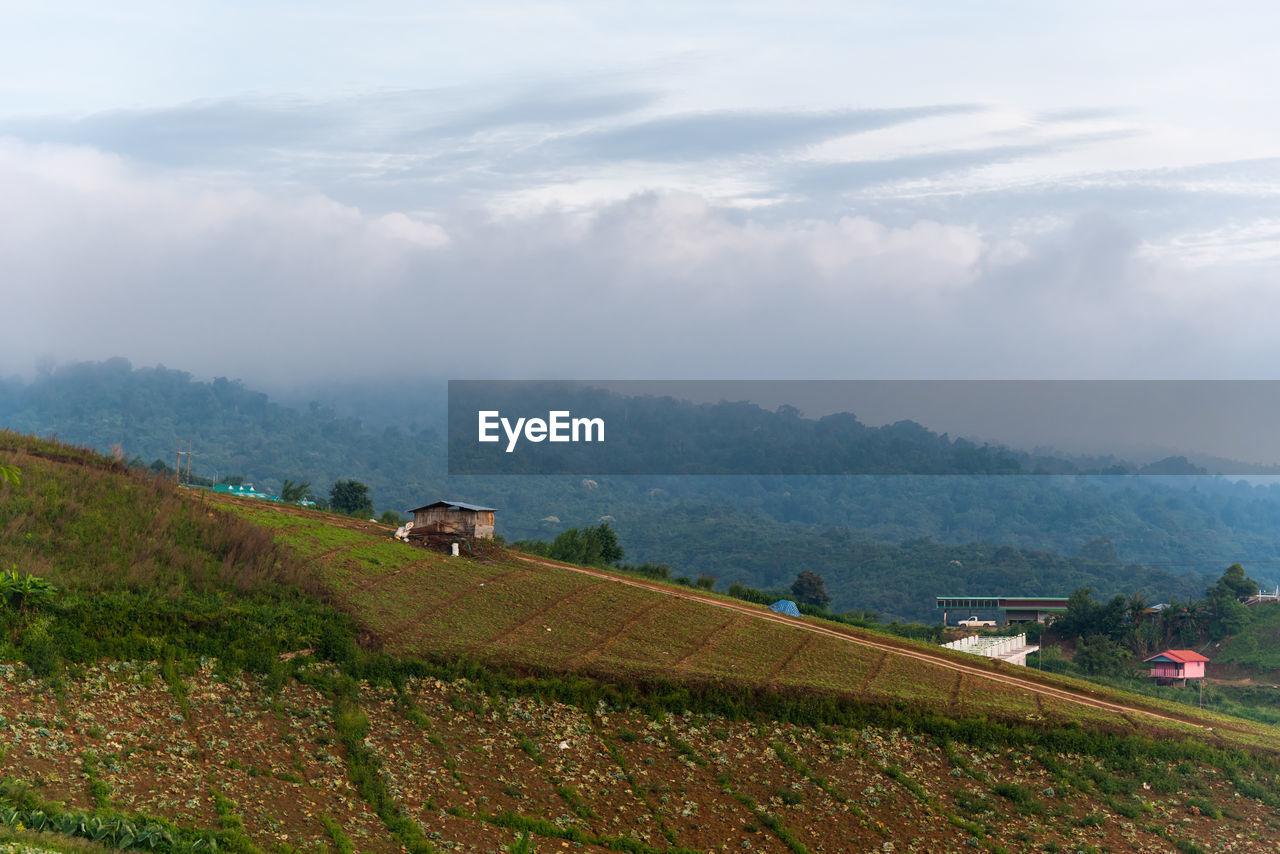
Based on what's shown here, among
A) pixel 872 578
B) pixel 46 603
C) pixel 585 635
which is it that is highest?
pixel 46 603

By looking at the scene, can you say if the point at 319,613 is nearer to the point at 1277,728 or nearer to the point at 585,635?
the point at 585,635

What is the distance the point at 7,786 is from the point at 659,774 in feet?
45.2

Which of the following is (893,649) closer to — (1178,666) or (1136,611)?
(1178,666)

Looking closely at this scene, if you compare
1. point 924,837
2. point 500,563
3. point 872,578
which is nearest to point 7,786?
point 924,837

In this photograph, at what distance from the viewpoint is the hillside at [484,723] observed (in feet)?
68.9

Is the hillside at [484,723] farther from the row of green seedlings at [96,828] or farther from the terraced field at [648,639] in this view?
the terraced field at [648,639]

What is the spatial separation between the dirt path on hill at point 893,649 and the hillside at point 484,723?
0.29 m

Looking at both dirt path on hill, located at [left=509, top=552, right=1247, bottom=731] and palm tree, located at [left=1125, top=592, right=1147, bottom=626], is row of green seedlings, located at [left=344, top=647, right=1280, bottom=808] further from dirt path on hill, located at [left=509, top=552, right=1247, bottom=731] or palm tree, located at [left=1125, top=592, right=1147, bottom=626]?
palm tree, located at [left=1125, top=592, right=1147, bottom=626]

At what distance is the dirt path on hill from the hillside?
29cm

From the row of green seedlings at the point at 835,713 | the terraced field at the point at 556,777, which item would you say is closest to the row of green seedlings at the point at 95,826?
the terraced field at the point at 556,777

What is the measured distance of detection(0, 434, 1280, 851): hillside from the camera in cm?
2100

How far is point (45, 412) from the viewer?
638 ft

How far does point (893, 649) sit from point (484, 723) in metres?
16.5

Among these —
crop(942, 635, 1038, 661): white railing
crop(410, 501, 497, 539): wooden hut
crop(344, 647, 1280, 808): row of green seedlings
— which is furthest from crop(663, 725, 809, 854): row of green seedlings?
crop(942, 635, 1038, 661): white railing
